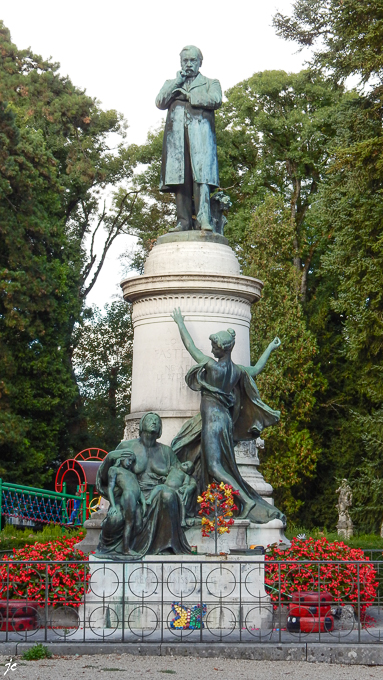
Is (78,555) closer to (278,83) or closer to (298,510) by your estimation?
(298,510)

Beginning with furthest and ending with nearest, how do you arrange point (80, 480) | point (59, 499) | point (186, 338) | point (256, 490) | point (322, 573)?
point (80, 480), point (59, 499), point (256, 490), point (186, 338), point (322, 573)

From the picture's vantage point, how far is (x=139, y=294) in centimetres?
1241

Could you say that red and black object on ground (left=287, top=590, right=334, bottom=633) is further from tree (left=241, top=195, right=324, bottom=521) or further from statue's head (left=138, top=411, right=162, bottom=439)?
tree (left=241, top=195, right=324, bottom=521)

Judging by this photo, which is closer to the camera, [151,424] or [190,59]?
[151,424]

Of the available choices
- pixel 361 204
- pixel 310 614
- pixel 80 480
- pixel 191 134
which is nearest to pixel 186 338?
pixel 191 134

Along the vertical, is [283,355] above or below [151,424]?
above

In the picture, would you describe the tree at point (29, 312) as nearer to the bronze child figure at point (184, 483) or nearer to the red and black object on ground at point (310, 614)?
the bronze child figure at point (184, 483)

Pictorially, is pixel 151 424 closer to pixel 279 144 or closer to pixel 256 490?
pixel 256 490

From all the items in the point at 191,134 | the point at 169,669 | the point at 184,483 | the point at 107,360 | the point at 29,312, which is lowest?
the point at 169,669

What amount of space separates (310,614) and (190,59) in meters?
7.13

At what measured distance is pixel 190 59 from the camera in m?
13.0

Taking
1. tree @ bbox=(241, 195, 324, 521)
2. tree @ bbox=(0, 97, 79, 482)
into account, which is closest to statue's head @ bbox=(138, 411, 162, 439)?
tree @ bbox=(241, 195, 324, 521)

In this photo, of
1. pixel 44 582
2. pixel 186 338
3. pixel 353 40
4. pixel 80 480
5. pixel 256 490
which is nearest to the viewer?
pixel 44 582

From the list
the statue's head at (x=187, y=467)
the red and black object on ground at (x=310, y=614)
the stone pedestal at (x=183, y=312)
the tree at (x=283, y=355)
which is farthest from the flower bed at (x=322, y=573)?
the tree at (x=283, y=355)
